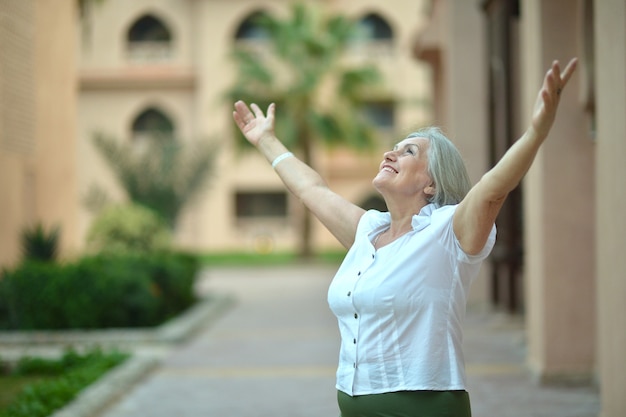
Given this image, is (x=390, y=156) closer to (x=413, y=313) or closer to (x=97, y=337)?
(x=413, y=313)

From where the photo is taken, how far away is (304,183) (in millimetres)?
3689

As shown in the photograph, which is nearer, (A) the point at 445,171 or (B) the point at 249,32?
(A) the point at 445,171

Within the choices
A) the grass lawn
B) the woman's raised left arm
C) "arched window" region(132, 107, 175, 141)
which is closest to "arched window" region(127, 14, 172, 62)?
"arched window" region(132, 107, 175, 141)

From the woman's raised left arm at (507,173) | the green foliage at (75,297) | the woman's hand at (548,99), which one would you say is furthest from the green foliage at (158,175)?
the woman's hand at (548,99)

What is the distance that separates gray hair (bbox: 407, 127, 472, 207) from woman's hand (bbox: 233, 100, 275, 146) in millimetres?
840

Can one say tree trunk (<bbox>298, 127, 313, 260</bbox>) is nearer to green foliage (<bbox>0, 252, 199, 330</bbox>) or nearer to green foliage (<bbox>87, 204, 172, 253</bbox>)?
green foliage (<bbox>87, 204, 172, 253</bbox>)

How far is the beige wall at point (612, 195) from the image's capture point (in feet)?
18.8

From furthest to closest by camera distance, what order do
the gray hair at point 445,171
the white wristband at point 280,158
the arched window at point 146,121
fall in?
the arched window at point 146,121, the white wristband at point 280,158, the gray hair at point 445,171

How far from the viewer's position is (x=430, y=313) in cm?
307

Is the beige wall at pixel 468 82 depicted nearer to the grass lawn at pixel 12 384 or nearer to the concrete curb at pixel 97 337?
the concrete curb at pixel 97 337

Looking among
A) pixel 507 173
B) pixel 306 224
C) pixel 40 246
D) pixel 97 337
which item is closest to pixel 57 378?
pixel 97 337

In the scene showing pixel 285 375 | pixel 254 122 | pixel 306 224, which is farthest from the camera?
pixel 306 224

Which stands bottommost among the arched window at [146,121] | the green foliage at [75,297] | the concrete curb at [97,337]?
the concrete curb at [97,337]

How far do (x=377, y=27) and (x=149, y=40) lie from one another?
31.5ft
